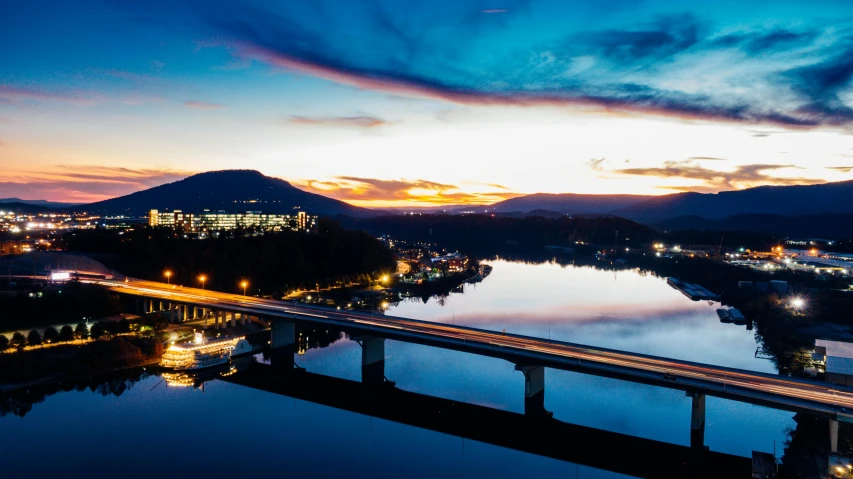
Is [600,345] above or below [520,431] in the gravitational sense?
above

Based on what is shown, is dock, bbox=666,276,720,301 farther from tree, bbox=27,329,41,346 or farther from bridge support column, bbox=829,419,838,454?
tree, bbox=27,329,41,346

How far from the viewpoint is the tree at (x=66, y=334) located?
29.0 meters

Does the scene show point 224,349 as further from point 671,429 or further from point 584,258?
point 584,258

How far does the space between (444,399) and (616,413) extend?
21.6 feet

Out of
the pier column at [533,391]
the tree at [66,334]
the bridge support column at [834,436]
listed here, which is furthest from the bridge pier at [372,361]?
the bridge support column at [834,436]

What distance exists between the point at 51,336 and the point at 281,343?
35.4 ft

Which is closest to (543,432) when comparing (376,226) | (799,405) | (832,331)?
(799,405)

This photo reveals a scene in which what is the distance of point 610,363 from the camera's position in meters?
20.0

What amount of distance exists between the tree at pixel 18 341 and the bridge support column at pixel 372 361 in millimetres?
16011

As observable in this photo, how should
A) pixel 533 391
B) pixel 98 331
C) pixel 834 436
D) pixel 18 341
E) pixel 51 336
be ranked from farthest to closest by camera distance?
pixel 98 331
pixel 51 336
pixel 18 341
pixel 533 391
pixel 834 436

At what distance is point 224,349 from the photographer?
30.0 m

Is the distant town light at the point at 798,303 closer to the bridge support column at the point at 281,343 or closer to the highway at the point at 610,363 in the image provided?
the highway at the point at 610,363

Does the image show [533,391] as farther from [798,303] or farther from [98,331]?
[798,303]

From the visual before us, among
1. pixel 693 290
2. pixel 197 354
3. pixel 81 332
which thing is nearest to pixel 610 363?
pixel 197 354
